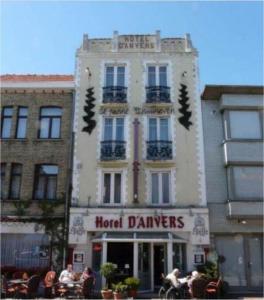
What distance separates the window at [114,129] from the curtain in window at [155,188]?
2.67 meters

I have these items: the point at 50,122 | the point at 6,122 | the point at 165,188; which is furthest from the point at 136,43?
the point at 165,188

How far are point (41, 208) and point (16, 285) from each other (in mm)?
4882

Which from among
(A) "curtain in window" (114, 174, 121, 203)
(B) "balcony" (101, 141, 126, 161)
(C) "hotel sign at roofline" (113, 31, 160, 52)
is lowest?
(A) "curtain in window" (114, 174, 121, 203)

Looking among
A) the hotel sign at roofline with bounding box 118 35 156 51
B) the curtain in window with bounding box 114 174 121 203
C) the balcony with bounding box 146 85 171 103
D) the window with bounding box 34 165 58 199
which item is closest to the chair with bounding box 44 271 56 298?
the window with bounding box 34 165 58 199

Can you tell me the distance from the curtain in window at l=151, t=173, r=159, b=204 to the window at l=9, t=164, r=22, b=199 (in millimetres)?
6859

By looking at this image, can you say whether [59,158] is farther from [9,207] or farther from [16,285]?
[16,285]

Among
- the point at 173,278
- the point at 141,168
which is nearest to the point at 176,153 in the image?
the point at 141,168

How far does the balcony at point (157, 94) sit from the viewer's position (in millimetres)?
20469

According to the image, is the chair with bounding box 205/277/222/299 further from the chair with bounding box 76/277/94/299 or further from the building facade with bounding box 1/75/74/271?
the building facade with bounding box 1/75/74/271

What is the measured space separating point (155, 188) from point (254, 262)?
19.7ft

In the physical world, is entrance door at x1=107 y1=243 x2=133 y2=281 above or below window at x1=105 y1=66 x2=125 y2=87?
below

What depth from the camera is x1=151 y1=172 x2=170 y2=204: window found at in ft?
62.7

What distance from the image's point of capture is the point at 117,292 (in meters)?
14.4

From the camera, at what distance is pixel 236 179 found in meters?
19.0
